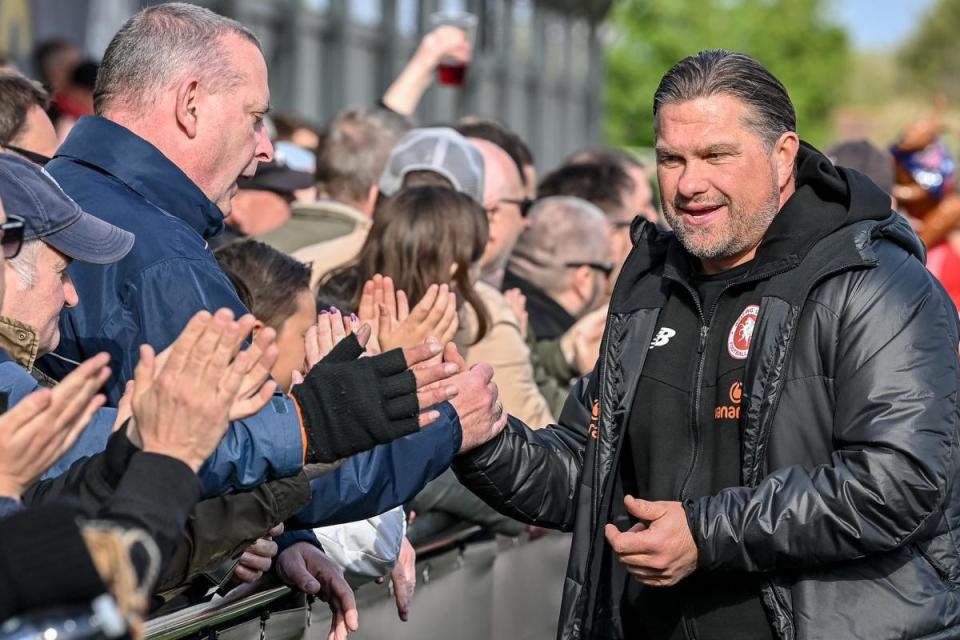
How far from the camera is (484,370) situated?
4219 millimetres

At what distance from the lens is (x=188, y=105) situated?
13.7 ft

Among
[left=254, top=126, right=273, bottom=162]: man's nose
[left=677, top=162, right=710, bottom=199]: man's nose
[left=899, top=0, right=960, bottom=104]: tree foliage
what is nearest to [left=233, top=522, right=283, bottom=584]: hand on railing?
[left=254, top=126, right=273, bottom=162]: man's nose

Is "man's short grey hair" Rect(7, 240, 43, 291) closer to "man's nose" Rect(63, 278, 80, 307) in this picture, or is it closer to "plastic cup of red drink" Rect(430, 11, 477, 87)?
"man's nose" Rect(63, 278, 80, 307)

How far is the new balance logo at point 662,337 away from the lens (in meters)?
4.18

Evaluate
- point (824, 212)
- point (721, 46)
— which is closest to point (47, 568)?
point (824, 212)

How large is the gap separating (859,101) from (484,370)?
227 ft

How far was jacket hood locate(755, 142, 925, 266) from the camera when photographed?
3967 millimetres

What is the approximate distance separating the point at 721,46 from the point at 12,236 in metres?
48.2

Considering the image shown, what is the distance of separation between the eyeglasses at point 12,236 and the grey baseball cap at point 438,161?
3274 millimetres

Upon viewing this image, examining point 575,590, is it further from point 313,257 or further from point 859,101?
point 859,101

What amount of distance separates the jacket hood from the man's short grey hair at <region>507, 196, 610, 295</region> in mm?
3470

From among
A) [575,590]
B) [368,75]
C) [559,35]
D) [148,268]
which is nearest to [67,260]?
[148,268]

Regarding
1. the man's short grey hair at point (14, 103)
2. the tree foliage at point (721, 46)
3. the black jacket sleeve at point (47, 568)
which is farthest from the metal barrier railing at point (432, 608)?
the tree foliage at point (721, 46)

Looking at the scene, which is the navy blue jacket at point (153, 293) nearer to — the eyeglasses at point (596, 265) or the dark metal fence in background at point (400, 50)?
the dark metal fence in background at point (400, 50)
